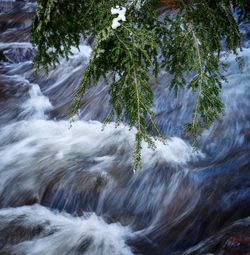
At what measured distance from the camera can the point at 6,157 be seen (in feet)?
27.2

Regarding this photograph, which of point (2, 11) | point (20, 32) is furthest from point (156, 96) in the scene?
point (2, 11)

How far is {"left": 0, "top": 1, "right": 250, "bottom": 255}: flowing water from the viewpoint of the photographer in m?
5.69

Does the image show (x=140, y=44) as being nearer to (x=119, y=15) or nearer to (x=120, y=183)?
(x=119, y=15)

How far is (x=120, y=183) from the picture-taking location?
6.93 meters

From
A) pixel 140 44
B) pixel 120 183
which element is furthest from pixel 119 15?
pixel 120 183

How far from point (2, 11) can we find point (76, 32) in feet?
48.7

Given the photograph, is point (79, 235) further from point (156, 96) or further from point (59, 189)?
point (156, 96)

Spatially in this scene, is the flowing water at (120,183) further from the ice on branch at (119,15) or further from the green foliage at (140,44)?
the ice on branch at (119,15)

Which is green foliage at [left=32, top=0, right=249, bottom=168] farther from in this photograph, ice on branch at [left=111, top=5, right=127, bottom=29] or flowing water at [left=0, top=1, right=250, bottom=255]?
flowing water at [left=0, top=1, right=250, bottom=255]

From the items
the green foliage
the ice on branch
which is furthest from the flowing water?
the ice on branch

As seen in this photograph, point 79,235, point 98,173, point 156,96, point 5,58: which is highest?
point 5,58

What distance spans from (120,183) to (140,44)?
4541mm

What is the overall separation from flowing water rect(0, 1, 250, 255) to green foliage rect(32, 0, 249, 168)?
6.44ft

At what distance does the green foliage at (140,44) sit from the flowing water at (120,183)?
1964 millimetres
